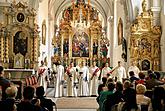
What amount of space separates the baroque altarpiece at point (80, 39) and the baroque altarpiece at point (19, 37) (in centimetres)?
1734

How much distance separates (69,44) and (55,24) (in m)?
3.44

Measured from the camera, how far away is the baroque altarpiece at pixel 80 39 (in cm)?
3953

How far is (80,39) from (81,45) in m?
0.64

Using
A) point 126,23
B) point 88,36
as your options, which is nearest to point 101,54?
point 88,36

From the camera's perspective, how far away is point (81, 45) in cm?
4044

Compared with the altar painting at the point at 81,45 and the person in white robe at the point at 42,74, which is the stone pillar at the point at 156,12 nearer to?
the person in white robe at the point at 42,74

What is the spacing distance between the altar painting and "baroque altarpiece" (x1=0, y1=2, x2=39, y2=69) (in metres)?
19.1

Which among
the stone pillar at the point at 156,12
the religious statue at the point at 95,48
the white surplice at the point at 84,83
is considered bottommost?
the white surplice at the point at 84,83

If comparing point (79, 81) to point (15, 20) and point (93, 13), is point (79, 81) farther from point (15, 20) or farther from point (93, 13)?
point (93, 13)

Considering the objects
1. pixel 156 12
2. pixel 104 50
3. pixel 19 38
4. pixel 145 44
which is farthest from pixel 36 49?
pixel 104 50

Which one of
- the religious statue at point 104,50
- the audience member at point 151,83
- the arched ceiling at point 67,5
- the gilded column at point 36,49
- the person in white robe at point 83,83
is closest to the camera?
the audience member at point 151,83

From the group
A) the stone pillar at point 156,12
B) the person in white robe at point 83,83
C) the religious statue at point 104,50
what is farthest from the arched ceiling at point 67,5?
the person in white robe at point 83,83

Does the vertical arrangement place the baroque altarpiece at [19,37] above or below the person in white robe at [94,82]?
→ above

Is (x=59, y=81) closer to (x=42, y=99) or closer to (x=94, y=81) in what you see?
(x=94, y=81)
